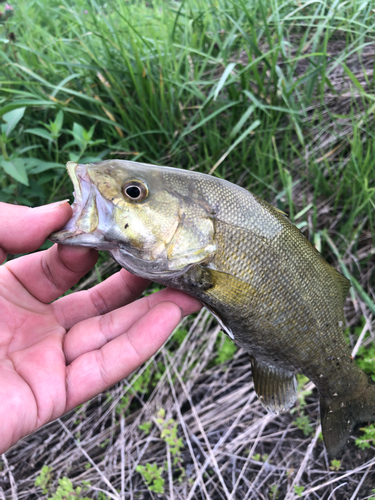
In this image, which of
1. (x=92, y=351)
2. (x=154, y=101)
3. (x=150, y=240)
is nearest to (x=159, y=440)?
(x=92, y=351)

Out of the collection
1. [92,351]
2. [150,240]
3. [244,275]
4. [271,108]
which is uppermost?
[271,108]

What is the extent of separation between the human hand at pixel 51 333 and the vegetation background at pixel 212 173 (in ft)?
2.39

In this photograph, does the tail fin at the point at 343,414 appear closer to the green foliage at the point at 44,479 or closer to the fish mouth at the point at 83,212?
the fish mouth at the point at 83,212

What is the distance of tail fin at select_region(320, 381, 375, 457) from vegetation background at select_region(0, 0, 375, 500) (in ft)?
1.11

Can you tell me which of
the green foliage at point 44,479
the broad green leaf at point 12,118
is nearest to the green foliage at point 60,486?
the green foliage at point 44,479

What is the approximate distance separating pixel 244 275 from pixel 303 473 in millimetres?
1588

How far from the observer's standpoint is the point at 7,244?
1740mm

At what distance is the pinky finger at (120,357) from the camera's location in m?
1.68

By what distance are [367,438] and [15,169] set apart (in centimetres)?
281

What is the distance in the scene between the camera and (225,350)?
2.61 metres

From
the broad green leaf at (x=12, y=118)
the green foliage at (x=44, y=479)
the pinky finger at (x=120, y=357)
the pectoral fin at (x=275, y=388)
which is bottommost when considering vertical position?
the green foliage at (x=44, y=479)

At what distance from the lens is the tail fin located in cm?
197

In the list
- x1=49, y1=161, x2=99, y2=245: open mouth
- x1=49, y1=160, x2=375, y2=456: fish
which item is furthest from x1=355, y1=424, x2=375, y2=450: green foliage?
x1=49, y1=161, x2=99, y2=245: open mouth

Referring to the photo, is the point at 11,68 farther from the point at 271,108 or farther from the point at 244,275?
the point at 244,275
